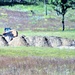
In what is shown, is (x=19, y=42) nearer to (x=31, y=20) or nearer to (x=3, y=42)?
(x=3, y=42)

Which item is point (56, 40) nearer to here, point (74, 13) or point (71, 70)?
point (71, 70)

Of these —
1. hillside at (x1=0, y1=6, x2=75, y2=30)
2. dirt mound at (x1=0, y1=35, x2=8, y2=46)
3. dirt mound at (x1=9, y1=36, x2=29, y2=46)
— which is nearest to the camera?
dirt mound at (x1=9, y1=36, x2=29, y2=46)

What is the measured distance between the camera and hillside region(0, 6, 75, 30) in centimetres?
9844

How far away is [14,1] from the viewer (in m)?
158

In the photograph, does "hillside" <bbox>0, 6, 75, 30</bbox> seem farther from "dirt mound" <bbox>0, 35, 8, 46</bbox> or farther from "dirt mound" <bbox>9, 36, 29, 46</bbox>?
"dirt mound" <bbox>9, 36, 29, 46</bbox>

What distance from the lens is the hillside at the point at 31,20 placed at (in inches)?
3875

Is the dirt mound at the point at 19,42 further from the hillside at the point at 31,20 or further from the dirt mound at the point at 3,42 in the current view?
the hillside at the point at 31,20

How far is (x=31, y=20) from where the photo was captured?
4252 inches

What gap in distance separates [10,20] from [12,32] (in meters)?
51.0

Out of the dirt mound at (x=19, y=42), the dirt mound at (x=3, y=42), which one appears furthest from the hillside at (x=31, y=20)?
the dirt mound at (x=19, y=42)

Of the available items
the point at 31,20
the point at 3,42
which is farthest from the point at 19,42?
the point at 31,20

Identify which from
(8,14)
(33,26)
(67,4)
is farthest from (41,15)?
(67,4)

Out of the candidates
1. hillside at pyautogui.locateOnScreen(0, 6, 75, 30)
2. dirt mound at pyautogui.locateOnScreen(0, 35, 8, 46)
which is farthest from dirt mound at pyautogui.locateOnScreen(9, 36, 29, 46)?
hillside at pyautogui.locateOnScreen(0, 6, 75, 30)

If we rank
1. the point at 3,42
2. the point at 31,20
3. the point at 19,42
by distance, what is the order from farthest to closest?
the point at 31,20, the point at 3,42, the point at 19,42
